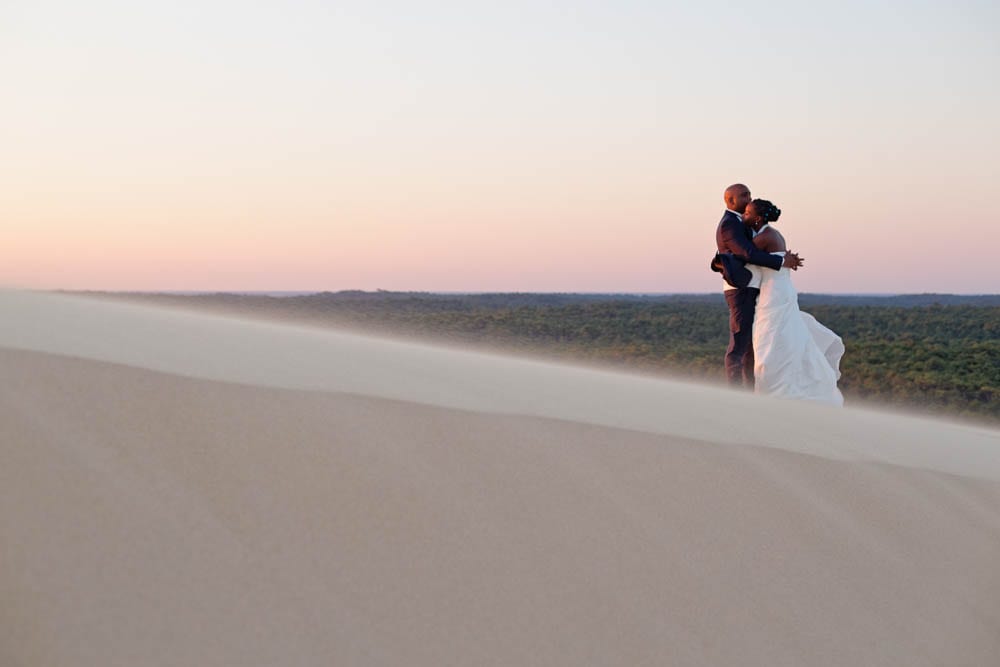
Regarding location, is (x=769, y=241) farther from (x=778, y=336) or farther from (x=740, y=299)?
(x=778, y=336)

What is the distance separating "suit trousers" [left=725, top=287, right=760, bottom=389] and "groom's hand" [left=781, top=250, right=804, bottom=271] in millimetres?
332

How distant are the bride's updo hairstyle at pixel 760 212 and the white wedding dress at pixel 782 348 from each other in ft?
1.09

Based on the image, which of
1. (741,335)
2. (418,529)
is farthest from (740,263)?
(418,529)

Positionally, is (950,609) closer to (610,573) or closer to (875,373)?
(610,573)

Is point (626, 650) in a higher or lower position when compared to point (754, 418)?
lower

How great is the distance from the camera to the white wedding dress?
6.81 m

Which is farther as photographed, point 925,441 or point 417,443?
point 925,441

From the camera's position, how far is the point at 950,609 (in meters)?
2.31

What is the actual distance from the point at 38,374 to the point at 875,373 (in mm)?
19475

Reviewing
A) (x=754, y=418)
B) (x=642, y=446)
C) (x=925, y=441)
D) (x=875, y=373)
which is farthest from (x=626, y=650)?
(x=875, y=373)

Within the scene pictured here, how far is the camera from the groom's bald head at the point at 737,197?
6.70 m

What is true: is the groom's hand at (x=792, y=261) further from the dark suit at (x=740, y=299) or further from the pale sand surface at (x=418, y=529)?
the pale sand surface at (x=418, y=529)

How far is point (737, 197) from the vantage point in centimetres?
671

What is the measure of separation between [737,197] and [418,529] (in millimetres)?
5196
